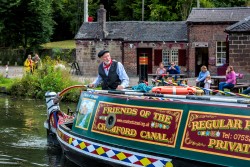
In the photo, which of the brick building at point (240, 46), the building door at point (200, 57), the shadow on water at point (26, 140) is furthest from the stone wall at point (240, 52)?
the building door at point (200, 57)

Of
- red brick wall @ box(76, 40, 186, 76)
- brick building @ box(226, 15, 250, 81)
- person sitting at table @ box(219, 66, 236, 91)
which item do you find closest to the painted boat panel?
person sitting at table @ box(219, 66, 236, 91)

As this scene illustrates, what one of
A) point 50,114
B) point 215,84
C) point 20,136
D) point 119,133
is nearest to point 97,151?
point 119,133

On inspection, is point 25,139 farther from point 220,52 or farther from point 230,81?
point 220,52

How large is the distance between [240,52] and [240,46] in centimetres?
29

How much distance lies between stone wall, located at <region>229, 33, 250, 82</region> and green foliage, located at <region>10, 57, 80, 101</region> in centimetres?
672

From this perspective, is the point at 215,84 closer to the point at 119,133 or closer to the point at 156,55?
the point at 119,133

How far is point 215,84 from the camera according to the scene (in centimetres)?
2036

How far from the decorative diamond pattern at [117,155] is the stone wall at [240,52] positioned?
11728 millimetres

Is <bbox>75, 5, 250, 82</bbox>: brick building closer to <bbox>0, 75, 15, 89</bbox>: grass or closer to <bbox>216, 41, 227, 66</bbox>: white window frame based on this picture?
<bbox>216, 41, 227, 66</bbox>: white window frame

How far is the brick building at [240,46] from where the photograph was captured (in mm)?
21203

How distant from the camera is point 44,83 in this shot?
24562mm

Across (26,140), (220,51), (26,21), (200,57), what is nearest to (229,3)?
(26,21)

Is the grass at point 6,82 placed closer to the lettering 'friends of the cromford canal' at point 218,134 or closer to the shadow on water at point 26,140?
the shadow on water at point 26,140

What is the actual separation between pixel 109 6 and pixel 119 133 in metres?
59.8
